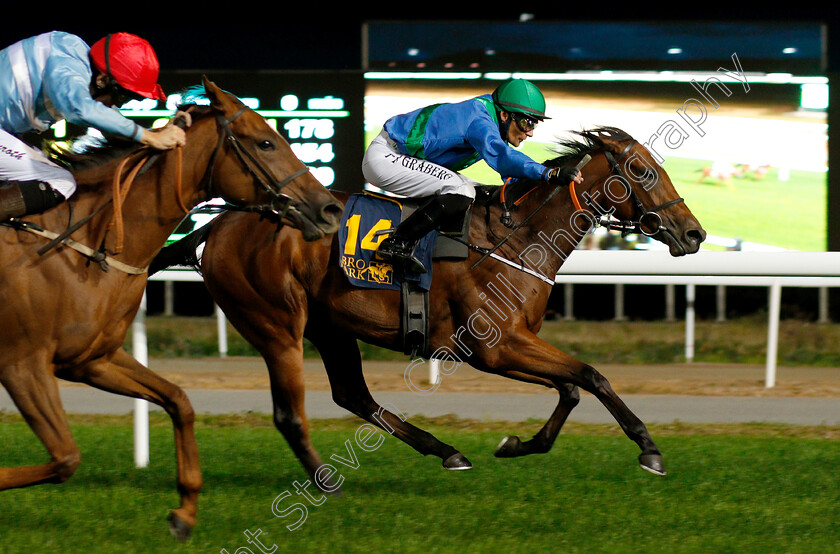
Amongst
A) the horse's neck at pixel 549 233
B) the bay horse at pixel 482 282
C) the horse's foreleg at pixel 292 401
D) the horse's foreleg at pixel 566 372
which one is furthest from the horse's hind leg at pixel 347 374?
the horse's neck at pixel 549 233

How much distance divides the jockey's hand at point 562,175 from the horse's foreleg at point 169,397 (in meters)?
1.81

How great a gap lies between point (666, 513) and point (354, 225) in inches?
69.2

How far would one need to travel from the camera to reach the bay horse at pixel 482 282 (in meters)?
4.49

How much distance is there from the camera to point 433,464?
502cm

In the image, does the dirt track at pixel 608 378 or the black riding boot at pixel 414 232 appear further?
the dirt track at pixel 608 378

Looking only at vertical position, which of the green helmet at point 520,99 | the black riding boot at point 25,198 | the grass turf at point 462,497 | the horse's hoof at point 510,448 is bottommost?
the grass turf at point 462,497

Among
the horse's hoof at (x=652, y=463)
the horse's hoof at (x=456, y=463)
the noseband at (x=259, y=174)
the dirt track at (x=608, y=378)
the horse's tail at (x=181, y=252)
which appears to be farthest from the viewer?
the dirt track at (x=608, y=378)

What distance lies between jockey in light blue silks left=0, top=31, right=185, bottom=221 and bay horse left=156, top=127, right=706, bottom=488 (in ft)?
3.97

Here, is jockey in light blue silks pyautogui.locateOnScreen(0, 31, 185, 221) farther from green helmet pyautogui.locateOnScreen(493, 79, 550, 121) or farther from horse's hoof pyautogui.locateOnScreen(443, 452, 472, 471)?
horse's hoof pyautogui.locateOnScreen(443, 452, 472, 471)

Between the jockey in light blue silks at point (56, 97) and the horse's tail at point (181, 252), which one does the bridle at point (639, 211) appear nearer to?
the horse's tail at point (181, 252)

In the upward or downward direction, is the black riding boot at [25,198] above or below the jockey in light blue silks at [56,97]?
below

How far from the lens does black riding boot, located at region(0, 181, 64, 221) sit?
11.4ft

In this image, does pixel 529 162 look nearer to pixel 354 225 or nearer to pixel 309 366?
pixel 354 225

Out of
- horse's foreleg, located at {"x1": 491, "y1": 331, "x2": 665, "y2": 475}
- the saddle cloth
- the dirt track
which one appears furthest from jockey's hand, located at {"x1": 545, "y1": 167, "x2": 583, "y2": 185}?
the dirt track
